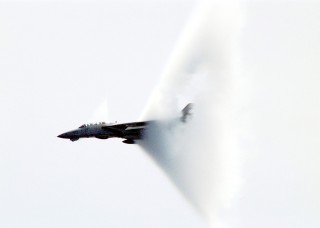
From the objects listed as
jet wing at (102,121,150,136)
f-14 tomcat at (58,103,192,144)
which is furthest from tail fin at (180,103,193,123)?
jet wing at (102,121,150,136)

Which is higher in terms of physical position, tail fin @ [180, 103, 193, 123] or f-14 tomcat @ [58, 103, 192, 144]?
f-14 tomcat @ [58, 103, 192, 144]

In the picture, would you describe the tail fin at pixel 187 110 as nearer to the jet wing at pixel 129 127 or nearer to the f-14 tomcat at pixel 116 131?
the f-14 tomcat at pixel 116 131

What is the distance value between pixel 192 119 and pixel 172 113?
226cm

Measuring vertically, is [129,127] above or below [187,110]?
above

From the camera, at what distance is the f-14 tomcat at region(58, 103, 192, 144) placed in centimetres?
13088

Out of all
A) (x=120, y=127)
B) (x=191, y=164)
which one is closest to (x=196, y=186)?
(x=191, y=164)

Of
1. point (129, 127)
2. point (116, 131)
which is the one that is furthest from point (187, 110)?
point (116, 131)

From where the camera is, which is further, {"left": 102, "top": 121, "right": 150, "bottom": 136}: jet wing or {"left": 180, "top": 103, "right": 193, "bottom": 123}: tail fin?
{"left": 180, "top": 103, "right": 193, "bottom": 123}: tail fin

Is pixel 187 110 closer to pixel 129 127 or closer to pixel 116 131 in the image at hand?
pixel 129 127

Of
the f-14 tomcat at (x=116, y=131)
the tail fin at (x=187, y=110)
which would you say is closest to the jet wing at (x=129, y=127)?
the f-14 tomcat at (x=116, y=131)

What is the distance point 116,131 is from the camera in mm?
132375

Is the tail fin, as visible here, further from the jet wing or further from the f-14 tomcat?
the jet wing

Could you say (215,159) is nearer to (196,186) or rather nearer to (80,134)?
(196,186)

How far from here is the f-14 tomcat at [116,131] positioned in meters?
131
